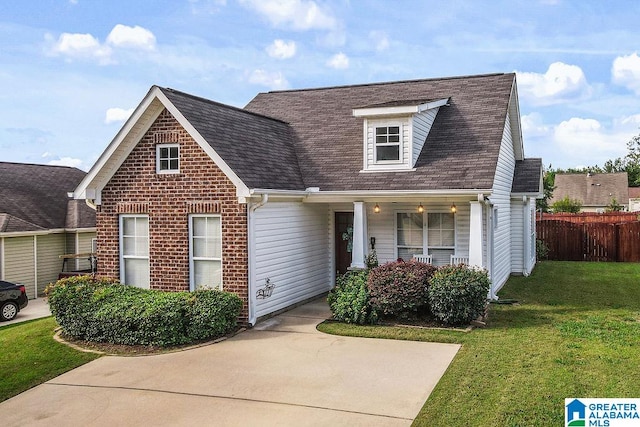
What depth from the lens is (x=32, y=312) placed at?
57.4 ft

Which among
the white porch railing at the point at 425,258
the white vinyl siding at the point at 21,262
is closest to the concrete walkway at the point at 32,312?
the white vinyl siding at the point at 21,262

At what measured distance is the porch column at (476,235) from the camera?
13188 mm

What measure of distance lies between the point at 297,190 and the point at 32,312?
9.75m

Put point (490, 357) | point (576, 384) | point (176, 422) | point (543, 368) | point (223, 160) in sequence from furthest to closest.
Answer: point (223, 160)
point (490, 357)
point (543, 368)
point (576, 384)
point (176, 422)

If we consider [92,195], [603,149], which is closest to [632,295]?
[92,195]

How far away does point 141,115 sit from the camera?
12680 mm

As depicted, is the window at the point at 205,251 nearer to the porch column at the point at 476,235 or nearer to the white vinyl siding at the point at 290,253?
the white vinyl siding at the point at 290,253

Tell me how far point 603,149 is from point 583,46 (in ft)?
203

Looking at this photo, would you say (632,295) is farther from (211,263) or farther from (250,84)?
(250,84)

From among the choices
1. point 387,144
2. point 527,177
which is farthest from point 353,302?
point 527,177

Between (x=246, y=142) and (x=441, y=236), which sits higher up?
(x=246, y=142)

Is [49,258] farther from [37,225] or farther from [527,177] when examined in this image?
[527,177]
